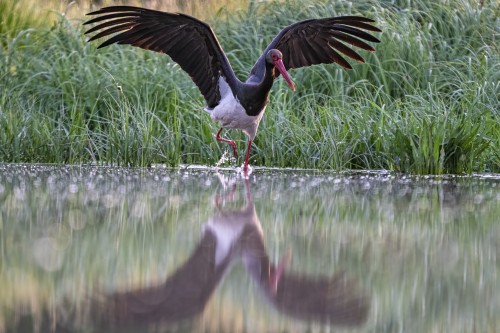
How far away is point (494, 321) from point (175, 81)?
763 centimetres

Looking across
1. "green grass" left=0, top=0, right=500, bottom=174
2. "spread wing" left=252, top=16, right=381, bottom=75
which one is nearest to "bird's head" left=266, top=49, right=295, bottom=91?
"spread wing" left=252, top=16, right=381, bottom=75

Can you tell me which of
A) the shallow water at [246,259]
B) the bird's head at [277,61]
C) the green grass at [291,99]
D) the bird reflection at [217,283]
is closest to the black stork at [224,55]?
the bird's head at [277,61]

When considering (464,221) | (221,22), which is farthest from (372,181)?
(221,22)

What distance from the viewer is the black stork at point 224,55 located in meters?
7.34

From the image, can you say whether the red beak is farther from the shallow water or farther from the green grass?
the shallow water

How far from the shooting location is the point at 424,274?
9.02 ft

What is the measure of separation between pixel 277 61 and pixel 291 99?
1.90m

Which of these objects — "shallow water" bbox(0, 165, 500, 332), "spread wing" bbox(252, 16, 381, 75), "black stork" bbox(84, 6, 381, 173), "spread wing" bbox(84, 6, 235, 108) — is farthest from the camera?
"spread wing" bbox(252, 16, 381, 75)

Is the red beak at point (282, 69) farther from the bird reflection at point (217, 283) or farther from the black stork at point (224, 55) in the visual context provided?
the bird reflection at point (217, 283)

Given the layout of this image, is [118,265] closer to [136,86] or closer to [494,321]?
[494,321]

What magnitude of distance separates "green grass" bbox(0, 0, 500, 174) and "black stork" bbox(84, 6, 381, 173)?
0.50 m

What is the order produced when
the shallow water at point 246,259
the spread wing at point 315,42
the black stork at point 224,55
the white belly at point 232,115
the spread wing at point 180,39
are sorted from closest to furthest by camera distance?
1. the shallow water at point 246,259
2. the spread wing at point 180,39
3. the black stork at point 224,55
4. the white belly at point 232,115
5. the spread wing at point 315,42

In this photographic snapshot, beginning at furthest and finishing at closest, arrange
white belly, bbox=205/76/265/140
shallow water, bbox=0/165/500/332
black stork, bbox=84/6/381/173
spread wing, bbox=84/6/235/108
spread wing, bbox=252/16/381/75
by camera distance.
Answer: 1. spread wing, bbox=252/16/381/75
2. white belly, bbox=205/76/265/140
3. black stork, bbox=84/6/381/173
4. spread wing, bbox=84/6/235/108
5. shallow water, bbox=0/165/500/332

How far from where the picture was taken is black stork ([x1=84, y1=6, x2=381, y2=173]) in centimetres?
734
